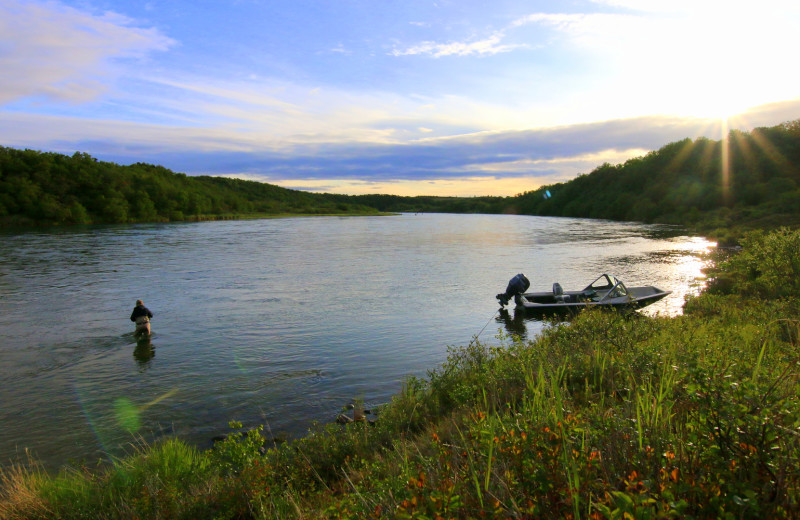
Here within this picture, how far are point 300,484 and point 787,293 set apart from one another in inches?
676

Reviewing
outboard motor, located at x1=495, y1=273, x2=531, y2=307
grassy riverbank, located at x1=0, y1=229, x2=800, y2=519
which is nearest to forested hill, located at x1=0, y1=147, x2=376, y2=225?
outboard motor, located at x1=495, y1=273, x2=531, y2=307

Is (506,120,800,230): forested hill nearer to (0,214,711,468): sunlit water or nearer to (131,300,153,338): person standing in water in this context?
(0,214,711,468): sunlit water

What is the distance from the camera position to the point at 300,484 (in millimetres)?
6250

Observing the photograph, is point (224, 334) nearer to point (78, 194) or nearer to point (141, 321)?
point (141, 321)

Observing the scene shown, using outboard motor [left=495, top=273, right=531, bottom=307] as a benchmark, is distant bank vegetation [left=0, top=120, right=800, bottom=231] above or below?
above

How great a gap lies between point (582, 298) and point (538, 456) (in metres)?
19.5

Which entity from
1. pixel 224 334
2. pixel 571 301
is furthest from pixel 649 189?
pixel 224 334

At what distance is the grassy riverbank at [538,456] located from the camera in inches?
116

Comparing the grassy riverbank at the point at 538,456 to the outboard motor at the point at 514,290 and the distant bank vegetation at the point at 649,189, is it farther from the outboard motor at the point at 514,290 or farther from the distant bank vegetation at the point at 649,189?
the distant bank vegetation at the point at 649,189

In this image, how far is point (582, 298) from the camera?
21.6m

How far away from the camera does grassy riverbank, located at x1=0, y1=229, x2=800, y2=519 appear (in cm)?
295

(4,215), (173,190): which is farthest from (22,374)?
(173,190)

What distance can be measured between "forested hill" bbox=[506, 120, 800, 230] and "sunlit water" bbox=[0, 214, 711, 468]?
4932cm

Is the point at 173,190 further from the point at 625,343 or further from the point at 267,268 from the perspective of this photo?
the point at 625,343
